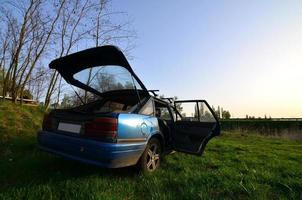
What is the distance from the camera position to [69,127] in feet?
11.0

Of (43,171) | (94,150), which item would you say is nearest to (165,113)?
(94,150)

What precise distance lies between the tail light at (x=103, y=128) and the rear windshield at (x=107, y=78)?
0.95 meters

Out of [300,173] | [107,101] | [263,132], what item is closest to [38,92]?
[107,101]

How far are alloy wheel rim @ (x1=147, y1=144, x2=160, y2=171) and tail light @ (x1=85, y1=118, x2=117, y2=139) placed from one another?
1037 millimetres

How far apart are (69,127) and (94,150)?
0.69 meters

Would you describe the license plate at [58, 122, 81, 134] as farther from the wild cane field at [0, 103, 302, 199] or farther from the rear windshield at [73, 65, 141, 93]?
the rear windshield at [73, 65, 141, 93]

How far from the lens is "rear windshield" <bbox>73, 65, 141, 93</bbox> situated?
12.4 feet

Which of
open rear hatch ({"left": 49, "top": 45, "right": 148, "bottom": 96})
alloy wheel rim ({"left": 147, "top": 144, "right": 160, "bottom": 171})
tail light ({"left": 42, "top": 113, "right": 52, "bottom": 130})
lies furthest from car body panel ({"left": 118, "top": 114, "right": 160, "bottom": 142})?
tail light ({"left": 42, "top": 113, "right": 52, "bottom": 130})

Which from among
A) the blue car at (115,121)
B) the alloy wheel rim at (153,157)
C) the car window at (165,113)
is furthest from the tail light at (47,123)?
the car window at (165,113)

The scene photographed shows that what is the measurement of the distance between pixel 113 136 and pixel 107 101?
6.58ft

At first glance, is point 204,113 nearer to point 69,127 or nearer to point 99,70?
point 99,70

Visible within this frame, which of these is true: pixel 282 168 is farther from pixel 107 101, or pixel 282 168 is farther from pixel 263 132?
pixel 263 132

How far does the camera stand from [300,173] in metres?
4.18

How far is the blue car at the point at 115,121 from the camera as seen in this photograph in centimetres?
303
